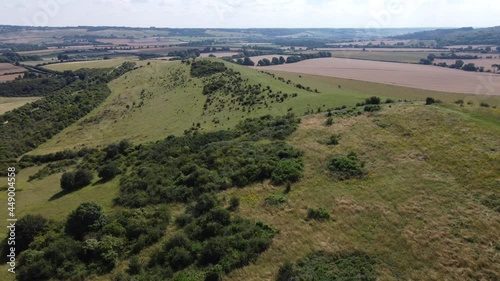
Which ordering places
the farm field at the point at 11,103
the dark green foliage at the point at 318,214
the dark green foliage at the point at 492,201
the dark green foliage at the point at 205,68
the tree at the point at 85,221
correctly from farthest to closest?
the dark green foliage at the point at 205,68 < the farm field at the point at 11,103 < the tree at the point at 85,221 < the dark green foliage at the point at 318,214 < the dark green foliage at the point at 492,201

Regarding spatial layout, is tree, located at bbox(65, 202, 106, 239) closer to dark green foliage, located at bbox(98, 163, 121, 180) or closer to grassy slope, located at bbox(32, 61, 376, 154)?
dark green foliage, located at bbox(98, 163, 121, 180)

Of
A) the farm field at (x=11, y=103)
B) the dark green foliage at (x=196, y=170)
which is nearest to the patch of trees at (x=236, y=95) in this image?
Answer: the dark green foliage at (x=196, y=170)

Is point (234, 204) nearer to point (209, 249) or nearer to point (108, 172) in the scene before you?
point (209, 249)

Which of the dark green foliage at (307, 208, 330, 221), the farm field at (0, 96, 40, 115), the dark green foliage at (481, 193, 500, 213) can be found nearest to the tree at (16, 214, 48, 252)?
the dark green foliage at (307, 208, 330, 221)

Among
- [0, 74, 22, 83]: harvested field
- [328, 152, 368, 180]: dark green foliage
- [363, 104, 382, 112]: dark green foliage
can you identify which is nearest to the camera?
[328, 152, 368, 180]: dark green foliage

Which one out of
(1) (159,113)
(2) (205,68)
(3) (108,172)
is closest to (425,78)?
(2) (205,68)

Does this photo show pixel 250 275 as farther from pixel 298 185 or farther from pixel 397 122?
pixel 397 122

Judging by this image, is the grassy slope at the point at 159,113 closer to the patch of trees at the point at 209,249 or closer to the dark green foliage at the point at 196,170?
the dark green foliage at the point at 196,170

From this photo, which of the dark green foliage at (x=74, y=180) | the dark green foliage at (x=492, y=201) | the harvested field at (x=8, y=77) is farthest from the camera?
the harvested field at (x=8, y=77)
